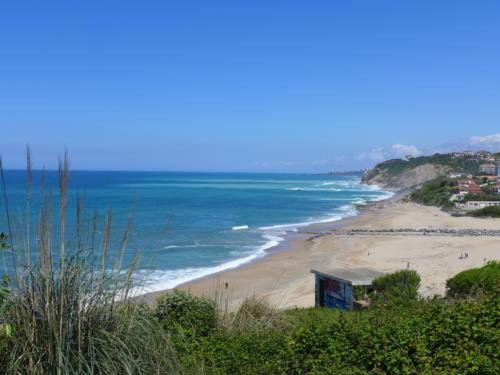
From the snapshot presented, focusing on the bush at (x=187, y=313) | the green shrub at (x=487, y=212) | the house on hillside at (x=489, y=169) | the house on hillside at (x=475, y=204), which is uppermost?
the house on hillside at (x=489, y=169)

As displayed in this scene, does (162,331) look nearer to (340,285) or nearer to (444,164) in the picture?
(340,285)

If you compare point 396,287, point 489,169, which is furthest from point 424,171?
point 396,287

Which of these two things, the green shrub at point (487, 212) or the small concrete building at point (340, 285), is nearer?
the small concrete building at point (340, 285)

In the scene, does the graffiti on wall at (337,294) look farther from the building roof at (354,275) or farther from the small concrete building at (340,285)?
the building roof at (354,275)

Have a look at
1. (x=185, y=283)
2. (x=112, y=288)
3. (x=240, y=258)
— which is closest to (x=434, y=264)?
(x=240, y=258)

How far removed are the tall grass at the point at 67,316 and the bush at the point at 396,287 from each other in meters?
5.81

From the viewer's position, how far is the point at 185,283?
67.7ft

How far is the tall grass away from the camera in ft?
9.03

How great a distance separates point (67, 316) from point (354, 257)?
26837 mm

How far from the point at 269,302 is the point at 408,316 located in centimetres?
241

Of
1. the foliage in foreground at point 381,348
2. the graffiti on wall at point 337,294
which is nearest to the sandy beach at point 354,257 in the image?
the graffiti on wall at point 337,294

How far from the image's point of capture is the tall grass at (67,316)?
2.75 meters

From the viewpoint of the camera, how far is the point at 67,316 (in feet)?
9.41

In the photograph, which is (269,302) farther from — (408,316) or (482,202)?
(482,202)
